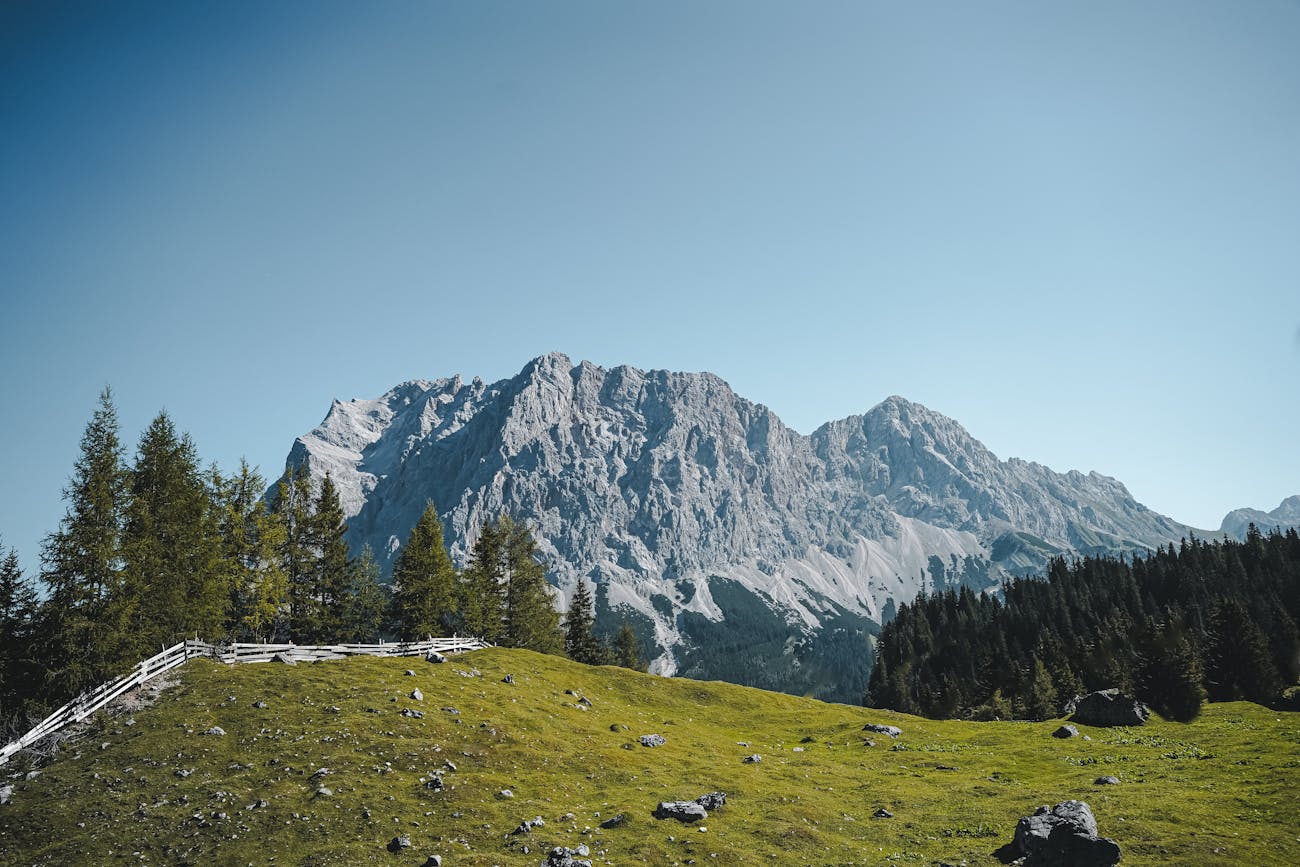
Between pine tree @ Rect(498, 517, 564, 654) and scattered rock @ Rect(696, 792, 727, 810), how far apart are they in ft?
175

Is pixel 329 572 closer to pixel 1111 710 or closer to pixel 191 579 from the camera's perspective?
pixel 191 579

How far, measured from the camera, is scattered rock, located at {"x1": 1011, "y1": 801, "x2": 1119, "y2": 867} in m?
26.9

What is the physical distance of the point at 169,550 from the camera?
46.4 m

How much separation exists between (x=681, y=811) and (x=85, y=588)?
38.2m

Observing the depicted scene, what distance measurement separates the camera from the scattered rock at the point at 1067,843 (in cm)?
2691

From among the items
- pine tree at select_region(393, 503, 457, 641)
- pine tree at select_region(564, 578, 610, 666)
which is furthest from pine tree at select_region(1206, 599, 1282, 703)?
pine tree at select_region(393, 503, 457, 641)

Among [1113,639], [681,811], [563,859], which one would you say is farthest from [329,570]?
[1113,639]

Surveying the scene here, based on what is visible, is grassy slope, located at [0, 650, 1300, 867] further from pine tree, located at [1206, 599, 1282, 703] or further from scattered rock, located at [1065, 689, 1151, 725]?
pine tree, located at [1206, 599, 1282, 703]

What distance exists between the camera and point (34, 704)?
3709 centimetres

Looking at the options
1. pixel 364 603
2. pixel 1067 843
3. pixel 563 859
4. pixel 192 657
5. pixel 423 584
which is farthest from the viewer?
pixel 364 603

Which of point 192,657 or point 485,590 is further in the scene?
point 485,590

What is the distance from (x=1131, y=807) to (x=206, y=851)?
4409 centimetres

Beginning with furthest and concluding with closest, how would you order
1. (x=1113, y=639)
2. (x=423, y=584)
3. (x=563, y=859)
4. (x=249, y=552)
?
(x=1113, y=639)
(x=423, y=584)
(x=249, y=552)
(x=563, y=859)

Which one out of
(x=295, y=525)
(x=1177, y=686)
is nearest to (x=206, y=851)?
(x=295, y=525)
